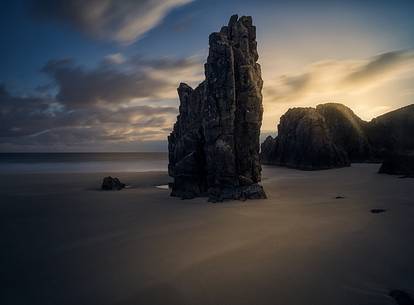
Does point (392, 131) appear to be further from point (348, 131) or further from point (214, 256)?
point (214, 256)

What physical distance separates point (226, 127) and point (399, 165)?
1989cm

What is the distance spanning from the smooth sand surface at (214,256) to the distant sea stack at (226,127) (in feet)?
23.0

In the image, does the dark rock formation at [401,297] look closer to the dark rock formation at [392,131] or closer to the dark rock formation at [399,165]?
the dark rock formation at [399,165]

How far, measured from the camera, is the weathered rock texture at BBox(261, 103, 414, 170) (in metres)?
46.5

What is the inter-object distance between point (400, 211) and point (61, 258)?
15295 mm

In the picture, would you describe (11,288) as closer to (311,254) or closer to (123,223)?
(123,223)

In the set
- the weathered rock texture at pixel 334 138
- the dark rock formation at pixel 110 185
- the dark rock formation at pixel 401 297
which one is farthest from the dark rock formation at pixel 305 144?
the dark rock formation at pixel 401 297

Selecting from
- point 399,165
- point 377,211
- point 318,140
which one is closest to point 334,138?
point 318,140

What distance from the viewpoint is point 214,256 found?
8.38 metres

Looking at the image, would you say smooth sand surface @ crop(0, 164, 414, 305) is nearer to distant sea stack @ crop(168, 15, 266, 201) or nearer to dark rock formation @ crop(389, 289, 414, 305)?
dark rock formation @ crop(389, 289, 414, 305)

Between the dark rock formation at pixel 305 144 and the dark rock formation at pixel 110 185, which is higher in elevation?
the dark rock formation at pixel 305 144

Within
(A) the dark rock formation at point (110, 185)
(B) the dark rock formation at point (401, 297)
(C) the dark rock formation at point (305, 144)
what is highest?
(C) the dark rock formation at point (305, 144)

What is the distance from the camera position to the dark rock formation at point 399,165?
25875 mm

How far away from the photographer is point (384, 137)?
55.8m
